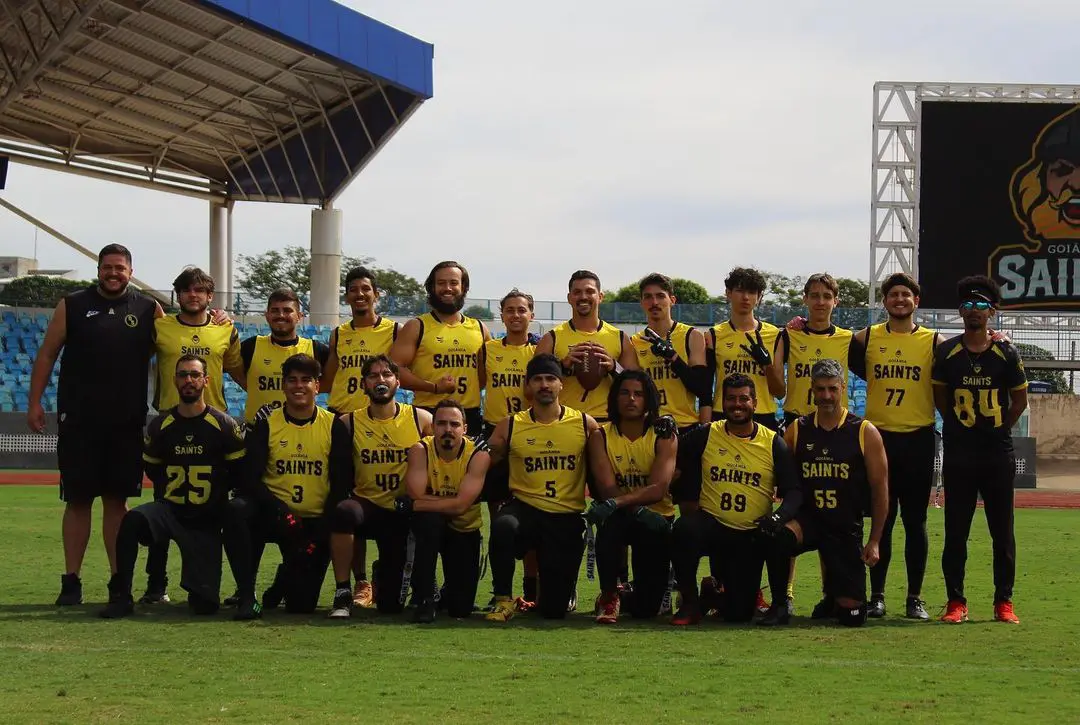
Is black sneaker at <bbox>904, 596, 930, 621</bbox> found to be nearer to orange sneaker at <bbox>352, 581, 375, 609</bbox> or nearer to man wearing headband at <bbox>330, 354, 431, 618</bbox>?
man wearing headband at <bbox>330, 354, 431, 618</bbox>

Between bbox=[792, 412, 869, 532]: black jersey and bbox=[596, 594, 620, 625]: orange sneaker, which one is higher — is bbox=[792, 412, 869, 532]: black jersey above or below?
above

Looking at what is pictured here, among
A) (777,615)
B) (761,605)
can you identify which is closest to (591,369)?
(761,605)

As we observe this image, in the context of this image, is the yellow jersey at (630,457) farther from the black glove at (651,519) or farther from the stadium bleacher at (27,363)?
the stadium bleacher at (27,363)

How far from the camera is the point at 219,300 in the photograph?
1236 inches

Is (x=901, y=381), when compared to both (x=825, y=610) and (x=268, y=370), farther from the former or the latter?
(x=268, y=370)

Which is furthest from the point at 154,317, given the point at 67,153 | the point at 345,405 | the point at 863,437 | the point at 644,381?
the point at 67,153

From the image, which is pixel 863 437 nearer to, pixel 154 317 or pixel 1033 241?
pixel 154 317

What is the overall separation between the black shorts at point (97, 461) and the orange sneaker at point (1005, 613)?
4.79 meters

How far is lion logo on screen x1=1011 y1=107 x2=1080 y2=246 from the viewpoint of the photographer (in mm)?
27578

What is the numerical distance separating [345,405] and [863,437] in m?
3.05

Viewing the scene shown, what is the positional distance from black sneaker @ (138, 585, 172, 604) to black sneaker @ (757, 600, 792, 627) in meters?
3.36

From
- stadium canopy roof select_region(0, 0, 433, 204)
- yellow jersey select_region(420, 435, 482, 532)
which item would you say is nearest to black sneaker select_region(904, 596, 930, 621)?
yellow jersey select_region(420, 435, 482, 532)

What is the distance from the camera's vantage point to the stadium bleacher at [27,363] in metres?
28.7

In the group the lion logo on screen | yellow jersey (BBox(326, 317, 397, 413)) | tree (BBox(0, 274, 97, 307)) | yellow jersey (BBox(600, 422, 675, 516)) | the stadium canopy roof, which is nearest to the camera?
yellow jersey (BBox(600, 422, 675, 516))
